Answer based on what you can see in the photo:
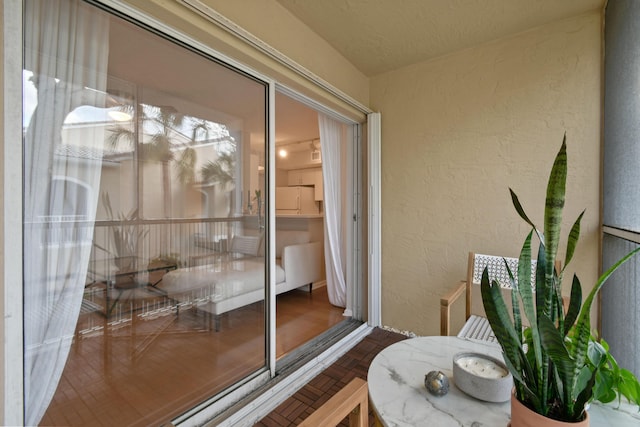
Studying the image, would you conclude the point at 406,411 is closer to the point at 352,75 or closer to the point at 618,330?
the point at 618,330

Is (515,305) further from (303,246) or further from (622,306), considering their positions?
(303,246)

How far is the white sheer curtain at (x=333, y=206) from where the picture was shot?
2922 millimetres

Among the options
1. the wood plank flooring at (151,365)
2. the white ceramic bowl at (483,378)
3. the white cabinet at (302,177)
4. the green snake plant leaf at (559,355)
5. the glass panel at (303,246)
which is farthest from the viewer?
the white cabinet at (302,177)

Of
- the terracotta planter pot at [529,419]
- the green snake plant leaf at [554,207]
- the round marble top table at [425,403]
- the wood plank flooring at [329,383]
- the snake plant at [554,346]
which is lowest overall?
the wood plank flooring at [329,383]

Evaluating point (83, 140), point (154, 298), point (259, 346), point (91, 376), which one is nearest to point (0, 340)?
point (91, 376)

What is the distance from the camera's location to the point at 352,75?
2.49m

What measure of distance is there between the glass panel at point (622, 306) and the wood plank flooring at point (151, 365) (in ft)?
6.72

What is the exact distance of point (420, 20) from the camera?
Result: 6.20 feet

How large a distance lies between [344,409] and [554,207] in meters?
0.73

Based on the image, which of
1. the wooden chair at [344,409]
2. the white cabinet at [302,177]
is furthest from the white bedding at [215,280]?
the white cabinet at [302,177]

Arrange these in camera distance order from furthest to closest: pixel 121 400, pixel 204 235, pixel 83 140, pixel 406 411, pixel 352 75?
1. pixel 352 75
2. pixel 204 235
3. pixel 121 400
4. pixel 83 140
5. pixel 406 411

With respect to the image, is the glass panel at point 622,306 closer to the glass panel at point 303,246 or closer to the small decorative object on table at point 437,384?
the small decorative object on table at point 437,384

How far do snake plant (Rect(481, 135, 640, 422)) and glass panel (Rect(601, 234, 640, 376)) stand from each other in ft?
3.82

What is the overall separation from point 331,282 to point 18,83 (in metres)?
2.82
